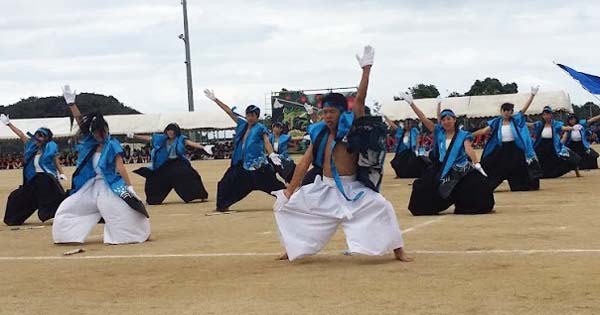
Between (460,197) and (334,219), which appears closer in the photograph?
(334,219)

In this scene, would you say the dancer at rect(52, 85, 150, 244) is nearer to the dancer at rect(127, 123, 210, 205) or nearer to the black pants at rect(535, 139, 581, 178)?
the dancer at rect(127, 123, 210, 205)

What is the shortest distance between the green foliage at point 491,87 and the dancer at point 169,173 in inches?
2213

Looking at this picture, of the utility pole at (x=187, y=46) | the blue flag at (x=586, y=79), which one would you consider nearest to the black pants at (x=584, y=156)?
the blue flag at (x=586, y=79)

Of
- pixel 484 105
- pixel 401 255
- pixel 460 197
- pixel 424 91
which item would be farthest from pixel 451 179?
pixel 424 91

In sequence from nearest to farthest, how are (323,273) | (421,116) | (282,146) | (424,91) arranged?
1. (323,273)
2. (421,116)
3. (282,146)
4. (424,91)

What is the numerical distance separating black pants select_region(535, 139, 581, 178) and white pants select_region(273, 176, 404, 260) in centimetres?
1363

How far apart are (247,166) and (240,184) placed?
0.31m

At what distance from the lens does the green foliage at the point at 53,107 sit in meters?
91.0

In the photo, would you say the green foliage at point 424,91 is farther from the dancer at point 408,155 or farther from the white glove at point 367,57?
the white glove at point 367,57

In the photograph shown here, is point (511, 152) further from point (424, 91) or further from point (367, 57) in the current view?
point (424, 91)

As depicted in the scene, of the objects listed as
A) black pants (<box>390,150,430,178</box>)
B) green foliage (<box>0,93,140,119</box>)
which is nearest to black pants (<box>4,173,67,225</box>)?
black pants (<box>390,150,430,178</box>)

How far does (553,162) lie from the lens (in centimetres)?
2158

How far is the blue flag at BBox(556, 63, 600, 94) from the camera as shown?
57.5 feet

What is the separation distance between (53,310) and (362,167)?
3.15 meters
